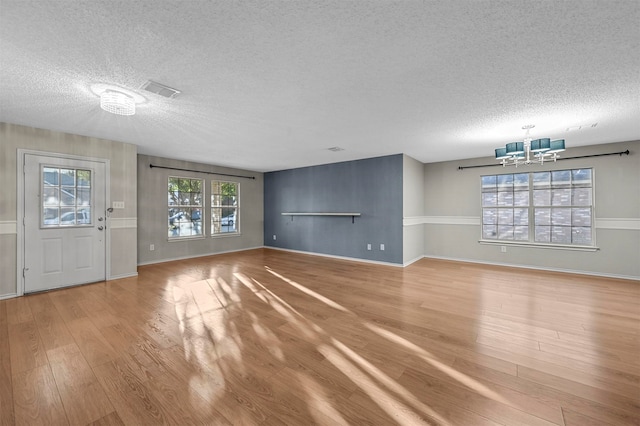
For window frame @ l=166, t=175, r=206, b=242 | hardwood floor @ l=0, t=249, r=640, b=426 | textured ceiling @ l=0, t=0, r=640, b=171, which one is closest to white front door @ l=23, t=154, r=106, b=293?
hardwood floor @ l=0, t=249, r=640, b=426

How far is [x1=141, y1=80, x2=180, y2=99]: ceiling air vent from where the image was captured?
7.83ft

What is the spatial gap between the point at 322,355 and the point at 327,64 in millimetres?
2375

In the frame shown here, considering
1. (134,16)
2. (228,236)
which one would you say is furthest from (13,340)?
(228,236)

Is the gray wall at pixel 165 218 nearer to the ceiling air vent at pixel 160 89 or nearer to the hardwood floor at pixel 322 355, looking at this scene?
the hardwood floor at pixel 322 355

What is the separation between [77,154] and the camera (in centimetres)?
404

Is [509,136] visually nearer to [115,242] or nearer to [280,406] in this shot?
[280,406]

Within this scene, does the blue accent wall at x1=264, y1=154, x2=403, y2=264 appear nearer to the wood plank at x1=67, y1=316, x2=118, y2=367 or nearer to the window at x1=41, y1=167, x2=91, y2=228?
the window at x1=41, y1=167, x2=91, y2=228

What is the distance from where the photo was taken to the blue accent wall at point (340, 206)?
18.2ft

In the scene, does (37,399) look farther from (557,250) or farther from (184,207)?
(557,250)

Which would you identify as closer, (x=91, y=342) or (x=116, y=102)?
(x=91, y=342)

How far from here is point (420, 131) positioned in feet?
12.8

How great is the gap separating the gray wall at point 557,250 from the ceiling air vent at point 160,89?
573 cm

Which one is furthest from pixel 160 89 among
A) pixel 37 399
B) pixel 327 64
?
pixel 37 399

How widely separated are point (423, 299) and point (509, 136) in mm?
3009
